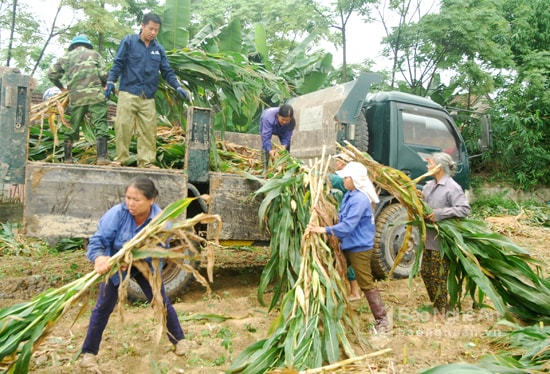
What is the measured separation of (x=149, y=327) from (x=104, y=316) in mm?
736

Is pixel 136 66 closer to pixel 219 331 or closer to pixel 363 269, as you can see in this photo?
pixel 219 331

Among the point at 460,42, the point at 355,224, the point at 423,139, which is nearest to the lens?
the point at 355,224

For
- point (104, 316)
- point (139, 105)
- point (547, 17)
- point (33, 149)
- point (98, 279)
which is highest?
point (547, 17)

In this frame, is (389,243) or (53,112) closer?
(53,112)

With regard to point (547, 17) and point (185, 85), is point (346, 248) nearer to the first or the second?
point (185, 85)

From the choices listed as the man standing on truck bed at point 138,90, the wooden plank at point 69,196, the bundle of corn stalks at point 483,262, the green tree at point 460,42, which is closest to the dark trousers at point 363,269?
the bundle of corn stalks at point 483,262

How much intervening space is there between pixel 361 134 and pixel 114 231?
352 centimetres

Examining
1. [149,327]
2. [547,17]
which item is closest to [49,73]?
[149,327]

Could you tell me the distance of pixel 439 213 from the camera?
164 inches

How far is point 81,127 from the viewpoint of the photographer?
191 inches

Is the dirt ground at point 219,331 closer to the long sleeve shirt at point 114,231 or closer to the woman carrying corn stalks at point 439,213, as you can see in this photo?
the woman carrying corn stalks at point 439,213

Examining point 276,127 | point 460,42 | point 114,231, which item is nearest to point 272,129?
point 276,127

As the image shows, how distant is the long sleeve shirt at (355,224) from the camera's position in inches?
149

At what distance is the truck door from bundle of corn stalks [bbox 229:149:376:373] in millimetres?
1609
